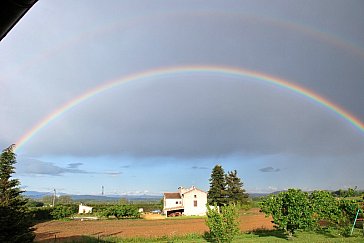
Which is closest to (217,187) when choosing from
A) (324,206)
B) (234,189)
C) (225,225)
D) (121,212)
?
(234,189)

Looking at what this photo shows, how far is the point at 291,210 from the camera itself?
21.6m

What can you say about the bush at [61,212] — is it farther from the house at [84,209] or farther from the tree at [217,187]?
A: the tree at [217,187]

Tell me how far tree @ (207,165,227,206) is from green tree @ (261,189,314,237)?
4464 cm

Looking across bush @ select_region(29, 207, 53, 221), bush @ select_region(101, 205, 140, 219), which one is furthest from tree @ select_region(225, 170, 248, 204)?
bush @ select_region(29, 207, 53, 221)

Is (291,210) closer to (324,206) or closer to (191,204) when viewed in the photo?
(324,206)

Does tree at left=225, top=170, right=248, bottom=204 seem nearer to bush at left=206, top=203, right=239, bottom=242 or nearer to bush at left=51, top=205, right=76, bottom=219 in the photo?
bush at left=51, top=205, right=76, bottom=219

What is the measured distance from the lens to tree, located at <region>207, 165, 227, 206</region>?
66875mm

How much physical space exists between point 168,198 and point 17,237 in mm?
50417

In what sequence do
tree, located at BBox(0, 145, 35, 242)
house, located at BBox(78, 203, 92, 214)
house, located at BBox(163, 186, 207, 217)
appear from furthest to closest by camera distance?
1. house, located at BBox(78, 203, 92, 214)
2. house, located at BBox(163, 186, 207, 217)
3. tree, located at BBox(0, 145, 35, 242)

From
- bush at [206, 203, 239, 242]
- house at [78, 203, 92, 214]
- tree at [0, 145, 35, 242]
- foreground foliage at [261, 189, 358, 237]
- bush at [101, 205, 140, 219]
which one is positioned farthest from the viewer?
house at [78, 203, 92, 214]

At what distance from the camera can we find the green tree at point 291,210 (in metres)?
21.4

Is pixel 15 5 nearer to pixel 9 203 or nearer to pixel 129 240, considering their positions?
pixel 9 203

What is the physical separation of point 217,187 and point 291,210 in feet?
155

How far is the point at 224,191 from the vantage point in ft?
223
